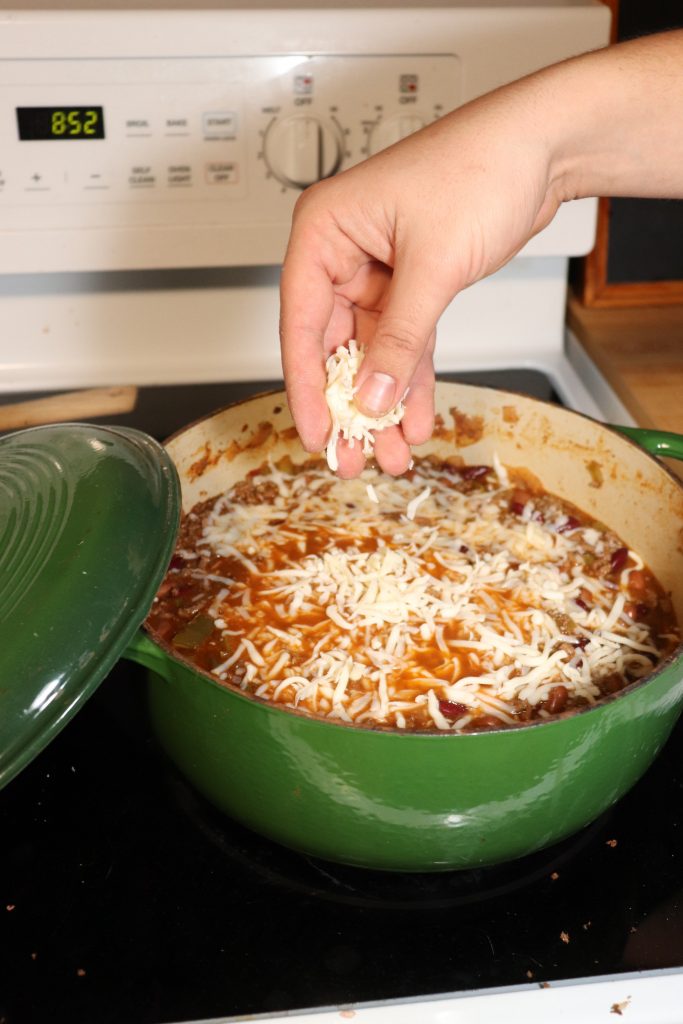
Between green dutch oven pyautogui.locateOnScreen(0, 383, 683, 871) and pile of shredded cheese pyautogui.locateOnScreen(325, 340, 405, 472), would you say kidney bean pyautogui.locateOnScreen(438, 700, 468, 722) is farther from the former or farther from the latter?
pile of shredded cheese pyautogui.locateOnScreen(325, 340, 405, 472)

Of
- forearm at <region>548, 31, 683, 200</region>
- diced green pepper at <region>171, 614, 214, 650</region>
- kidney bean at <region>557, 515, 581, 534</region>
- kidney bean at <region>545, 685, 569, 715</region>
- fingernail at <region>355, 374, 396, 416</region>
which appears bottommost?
kidney bean at <region>557, 515, 581, 534</region>

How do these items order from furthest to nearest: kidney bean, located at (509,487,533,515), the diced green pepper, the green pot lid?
1. kidney bean, located at (509,487,533,515)
2. the diced green pepper
3. the green pot lid

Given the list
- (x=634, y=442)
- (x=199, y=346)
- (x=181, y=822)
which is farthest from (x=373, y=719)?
(x=199, y=346)

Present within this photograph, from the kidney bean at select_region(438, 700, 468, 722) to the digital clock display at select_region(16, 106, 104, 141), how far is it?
94cm

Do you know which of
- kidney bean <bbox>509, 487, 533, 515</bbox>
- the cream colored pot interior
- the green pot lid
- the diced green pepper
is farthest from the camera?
kidney bean <bbox>509, 487, 533, 515</bbox>

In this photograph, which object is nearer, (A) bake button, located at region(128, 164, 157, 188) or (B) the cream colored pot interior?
(B) the cream colored pot interior

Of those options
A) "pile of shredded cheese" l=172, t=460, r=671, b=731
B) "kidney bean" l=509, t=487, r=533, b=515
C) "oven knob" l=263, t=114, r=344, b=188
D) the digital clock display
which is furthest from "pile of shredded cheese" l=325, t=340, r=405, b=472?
the digital clock display

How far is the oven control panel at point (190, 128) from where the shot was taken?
1463mm

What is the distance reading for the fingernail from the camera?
1.04 metres

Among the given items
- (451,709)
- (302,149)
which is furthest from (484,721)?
(302,149)

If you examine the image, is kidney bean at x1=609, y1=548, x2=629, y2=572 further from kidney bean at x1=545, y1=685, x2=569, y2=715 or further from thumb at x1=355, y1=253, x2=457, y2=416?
thumb at x1=355, y1=253, x2=457, y2=416

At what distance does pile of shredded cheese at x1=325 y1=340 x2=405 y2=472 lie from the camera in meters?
1.17

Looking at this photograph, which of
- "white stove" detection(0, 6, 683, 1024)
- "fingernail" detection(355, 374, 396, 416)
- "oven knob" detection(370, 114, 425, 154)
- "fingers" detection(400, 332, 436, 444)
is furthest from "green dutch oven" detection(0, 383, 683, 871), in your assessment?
"oven knob" detection(370, 114, 425, 154)

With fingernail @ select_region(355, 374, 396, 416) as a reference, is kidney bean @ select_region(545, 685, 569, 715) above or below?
below
